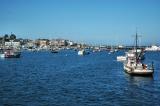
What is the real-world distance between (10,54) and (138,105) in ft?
441

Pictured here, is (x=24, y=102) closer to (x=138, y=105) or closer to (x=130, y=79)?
(x=138, y=105)

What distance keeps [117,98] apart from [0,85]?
20.0 metres

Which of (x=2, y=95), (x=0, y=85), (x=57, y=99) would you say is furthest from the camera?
(x=0, y=85)

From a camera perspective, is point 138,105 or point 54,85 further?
point 54,85

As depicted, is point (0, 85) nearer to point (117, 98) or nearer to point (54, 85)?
point (54, 85)

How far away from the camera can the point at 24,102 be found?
42.2 metres

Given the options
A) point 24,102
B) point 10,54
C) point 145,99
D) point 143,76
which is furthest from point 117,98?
point 10,54

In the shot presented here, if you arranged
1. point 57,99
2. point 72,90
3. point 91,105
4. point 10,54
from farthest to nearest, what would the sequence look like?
1. point 10,54
2. point 72,90
3. point 57,99
4. point 91,105

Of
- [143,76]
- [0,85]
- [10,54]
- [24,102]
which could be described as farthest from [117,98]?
[10,54]

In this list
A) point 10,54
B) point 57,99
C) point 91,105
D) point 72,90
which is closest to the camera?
point 91,105

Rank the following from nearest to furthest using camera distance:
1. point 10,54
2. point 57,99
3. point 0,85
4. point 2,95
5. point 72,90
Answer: point 57,99, point 2,95, point 72,90, point 0,85, point 10,54

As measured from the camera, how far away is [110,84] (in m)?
60.1

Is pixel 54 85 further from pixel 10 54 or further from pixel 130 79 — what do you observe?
pixel 10 54

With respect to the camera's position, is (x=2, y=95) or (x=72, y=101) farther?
(x=2, y=95)
